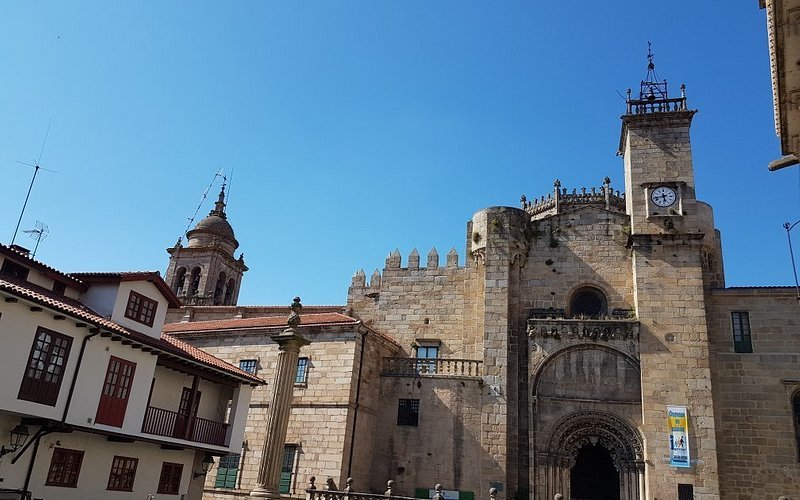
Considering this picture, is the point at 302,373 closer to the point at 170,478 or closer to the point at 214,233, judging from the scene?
the point at 170,478

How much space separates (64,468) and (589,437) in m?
18.5

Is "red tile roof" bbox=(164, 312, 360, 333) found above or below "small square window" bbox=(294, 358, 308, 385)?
above

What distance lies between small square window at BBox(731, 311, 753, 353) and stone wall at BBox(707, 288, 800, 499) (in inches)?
5.9

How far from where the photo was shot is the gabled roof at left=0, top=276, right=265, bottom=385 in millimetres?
16250

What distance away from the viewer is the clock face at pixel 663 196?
26.7m

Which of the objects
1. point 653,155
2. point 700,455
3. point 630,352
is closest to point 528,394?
point 630,352

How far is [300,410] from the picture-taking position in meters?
25.5

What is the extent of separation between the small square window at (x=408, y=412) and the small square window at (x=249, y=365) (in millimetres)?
6581

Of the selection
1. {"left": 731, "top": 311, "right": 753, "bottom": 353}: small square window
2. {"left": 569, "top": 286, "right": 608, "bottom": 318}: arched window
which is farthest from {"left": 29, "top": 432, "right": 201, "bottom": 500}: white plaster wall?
{"left": 731, "top": 311, "right": 753, "bottom": 353}: small square window

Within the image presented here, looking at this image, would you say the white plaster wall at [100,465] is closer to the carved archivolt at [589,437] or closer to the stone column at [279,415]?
the stone column at [279,415]

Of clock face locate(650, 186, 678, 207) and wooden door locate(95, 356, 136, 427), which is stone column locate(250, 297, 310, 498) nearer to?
wooden door locate(95, 356, 136, 427)

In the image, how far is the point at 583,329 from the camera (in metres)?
25.6

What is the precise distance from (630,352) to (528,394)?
443 cm

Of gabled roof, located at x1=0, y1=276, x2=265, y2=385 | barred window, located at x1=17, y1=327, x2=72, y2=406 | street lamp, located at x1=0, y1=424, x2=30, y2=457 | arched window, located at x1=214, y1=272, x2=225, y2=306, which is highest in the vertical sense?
arched window, located at x1=214, y1=272, x2=225, y2=306
